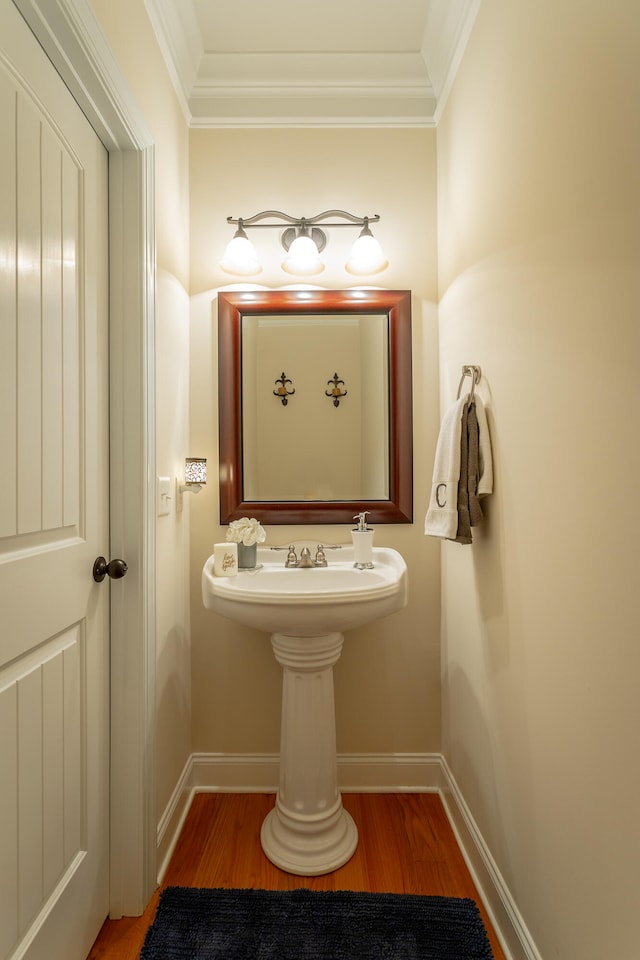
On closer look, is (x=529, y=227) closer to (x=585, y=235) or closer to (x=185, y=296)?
(x=585, y=235)

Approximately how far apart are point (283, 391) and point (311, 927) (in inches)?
63.0

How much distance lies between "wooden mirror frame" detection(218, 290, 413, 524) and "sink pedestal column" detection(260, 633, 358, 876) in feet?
1.55

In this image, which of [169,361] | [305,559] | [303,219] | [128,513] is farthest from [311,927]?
[303,219]

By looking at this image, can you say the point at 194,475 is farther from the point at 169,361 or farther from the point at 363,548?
the point at 363,548

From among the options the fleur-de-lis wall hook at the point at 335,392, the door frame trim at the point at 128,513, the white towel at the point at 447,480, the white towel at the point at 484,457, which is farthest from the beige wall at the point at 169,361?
the white towel at the point at 484,457

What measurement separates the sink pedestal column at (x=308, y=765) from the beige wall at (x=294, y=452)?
292 millimetres

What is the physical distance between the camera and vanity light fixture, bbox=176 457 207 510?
1.65 m

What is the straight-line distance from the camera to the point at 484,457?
1321mm

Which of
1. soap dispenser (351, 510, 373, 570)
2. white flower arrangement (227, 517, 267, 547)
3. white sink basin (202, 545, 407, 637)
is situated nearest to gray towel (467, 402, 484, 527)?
white sink basin (202, 545, 407, 637)

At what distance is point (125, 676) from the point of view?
131 centimetres

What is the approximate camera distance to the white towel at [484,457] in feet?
4.29

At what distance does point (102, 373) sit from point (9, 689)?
29.9 inches

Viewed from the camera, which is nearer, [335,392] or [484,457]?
[484,457]

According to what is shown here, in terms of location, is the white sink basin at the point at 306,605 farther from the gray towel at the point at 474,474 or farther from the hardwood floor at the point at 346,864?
the hardwood floor at the point at 346,864
